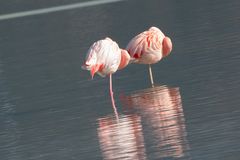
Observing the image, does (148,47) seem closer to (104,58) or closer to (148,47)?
(148,47)

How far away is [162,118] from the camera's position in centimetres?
1041

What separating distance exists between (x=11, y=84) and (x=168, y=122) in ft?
14.1

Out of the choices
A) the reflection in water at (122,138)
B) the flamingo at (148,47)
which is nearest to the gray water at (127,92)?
the reflection in water at (122,138)

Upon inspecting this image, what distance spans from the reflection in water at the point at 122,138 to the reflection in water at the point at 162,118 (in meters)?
0.10

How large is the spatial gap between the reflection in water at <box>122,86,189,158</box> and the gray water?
1 centimetres

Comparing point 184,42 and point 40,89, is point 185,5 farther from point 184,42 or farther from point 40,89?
point 40,89

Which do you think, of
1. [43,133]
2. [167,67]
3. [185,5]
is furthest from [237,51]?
[185,5]

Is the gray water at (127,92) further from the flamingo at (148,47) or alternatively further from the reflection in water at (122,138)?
the flamingo at (148,47)

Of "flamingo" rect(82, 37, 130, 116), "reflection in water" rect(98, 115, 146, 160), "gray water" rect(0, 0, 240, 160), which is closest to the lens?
"reflection in water" rect(98, 115, 146, 160)

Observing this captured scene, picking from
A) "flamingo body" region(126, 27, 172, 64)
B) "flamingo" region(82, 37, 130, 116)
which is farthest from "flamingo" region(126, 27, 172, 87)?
"flamingo" region(82, 37, 130, 116)

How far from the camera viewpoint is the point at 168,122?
1016cm

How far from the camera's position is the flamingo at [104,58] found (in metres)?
11.2

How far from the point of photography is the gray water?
944 centimetres

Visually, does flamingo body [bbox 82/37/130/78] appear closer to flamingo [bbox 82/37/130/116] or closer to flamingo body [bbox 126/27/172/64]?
flamingo [bbox 82/37/130/116]
